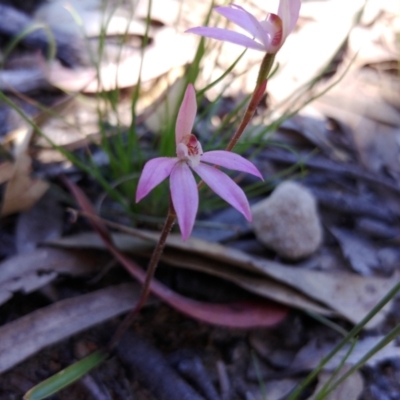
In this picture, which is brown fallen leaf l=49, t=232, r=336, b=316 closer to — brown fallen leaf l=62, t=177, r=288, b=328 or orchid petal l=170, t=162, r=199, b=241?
brown fallen leaf l=62, t=177, r=288, b=328

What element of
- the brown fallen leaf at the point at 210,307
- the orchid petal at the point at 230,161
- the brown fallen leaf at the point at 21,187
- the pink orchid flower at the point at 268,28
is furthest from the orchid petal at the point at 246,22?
the brown fallen leaf at the point at 21,187

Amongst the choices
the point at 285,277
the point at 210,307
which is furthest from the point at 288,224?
the point at 210,307

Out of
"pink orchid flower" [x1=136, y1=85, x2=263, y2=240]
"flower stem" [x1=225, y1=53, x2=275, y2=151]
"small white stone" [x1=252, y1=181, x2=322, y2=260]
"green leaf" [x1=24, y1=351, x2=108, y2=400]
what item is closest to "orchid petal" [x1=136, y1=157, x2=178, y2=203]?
"pink orchid flower" [x1=136, y1=85, x2=263, y2=240]

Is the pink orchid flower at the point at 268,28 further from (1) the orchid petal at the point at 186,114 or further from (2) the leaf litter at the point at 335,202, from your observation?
(2) the leaf litter at the point at 335,202

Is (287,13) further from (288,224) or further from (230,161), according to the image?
(288,224)

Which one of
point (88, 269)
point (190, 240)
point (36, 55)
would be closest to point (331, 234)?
point (190, 240)
